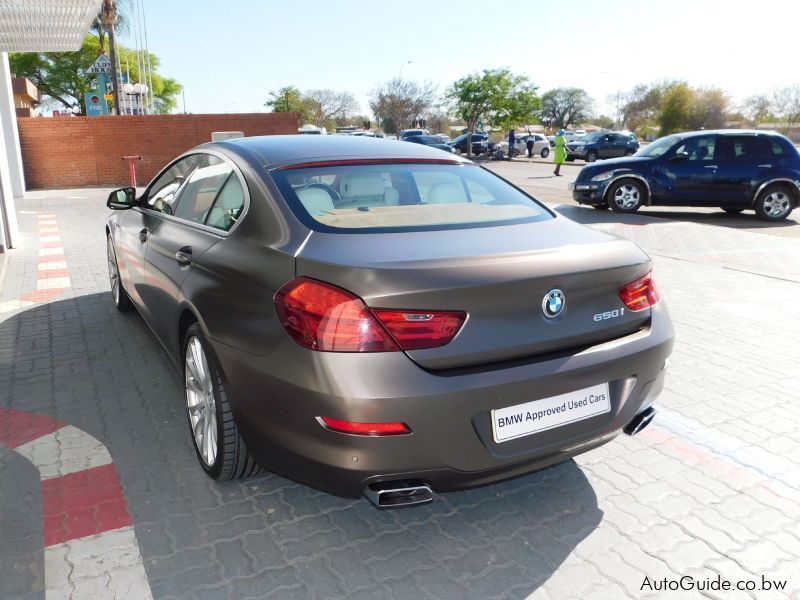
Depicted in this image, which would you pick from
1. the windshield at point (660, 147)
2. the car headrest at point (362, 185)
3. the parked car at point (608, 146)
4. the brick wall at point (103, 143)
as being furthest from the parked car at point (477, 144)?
the car headrest at point (362, 185)

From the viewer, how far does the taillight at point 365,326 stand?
7.04 ft

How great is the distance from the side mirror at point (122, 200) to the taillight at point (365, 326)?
3191mm

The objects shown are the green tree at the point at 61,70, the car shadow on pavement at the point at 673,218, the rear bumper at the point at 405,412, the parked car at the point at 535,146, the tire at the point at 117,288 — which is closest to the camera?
the rear bumper at the point at 405,412

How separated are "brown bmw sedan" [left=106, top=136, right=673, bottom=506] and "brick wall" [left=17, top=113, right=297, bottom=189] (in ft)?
67.0

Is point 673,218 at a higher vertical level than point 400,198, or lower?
lower

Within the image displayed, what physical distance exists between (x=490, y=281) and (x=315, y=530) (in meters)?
1.33

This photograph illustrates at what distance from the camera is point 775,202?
12609 millimetres

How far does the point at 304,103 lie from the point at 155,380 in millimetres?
75731

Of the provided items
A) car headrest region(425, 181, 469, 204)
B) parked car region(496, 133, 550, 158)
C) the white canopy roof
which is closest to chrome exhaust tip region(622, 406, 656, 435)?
car headrest region(425, 181, 469, 204)

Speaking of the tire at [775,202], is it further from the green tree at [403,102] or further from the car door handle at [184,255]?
the green tree at [403,102]

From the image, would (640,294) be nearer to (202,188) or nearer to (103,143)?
(202,188)

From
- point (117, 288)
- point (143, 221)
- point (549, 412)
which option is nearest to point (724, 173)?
point (117, 288)

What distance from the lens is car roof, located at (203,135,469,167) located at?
3184mm

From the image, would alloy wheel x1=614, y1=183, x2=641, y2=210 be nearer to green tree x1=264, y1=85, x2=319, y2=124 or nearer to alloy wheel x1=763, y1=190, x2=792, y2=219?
alloy wheel x1=763, y1=190, x2=792, y2=219
